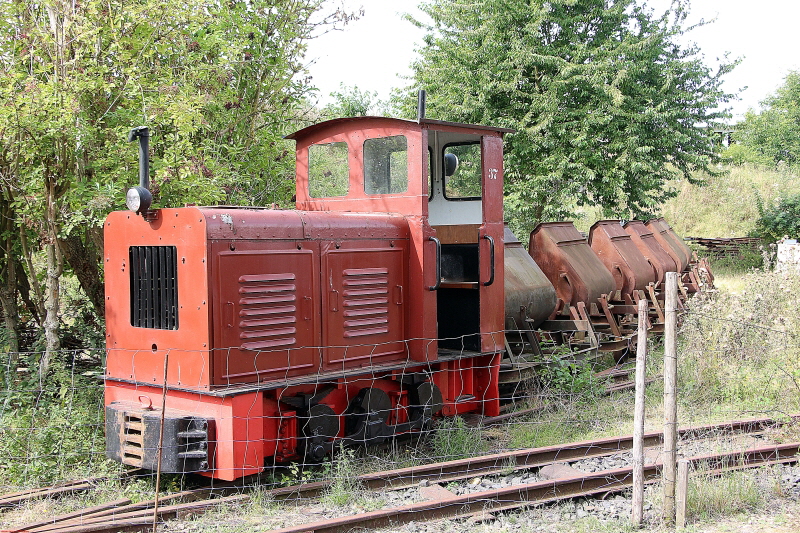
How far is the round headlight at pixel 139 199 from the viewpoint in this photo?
5.86 metres

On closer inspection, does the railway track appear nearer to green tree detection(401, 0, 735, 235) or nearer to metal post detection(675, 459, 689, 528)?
metal post detection(675, 459, 689, 528)

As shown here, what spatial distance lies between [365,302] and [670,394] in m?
2.98

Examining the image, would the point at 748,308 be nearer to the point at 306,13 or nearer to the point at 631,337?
the point at 631,337

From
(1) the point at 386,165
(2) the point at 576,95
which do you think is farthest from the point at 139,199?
(2) the point at 576,95

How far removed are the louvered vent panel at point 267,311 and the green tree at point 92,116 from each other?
6.76 feet

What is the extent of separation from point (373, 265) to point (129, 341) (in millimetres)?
2273

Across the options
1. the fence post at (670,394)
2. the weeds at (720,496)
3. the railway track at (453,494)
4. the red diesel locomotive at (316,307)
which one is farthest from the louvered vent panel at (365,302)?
the weeds at (720,496)

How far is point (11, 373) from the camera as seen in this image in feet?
25.8

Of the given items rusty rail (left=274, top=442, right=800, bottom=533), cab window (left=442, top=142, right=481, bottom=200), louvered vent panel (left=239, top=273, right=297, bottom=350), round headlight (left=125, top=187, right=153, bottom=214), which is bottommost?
rusty rail (left=274, top=442, right=800, bottom=533)

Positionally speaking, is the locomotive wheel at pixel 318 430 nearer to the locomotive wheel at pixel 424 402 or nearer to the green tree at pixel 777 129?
the locomotive wheel at pixel 424 402

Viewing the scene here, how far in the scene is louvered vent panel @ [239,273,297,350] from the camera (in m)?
6.04

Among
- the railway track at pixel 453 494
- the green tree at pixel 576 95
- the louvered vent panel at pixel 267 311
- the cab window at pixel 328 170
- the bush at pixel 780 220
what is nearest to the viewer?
the railway track at pixel 453 494

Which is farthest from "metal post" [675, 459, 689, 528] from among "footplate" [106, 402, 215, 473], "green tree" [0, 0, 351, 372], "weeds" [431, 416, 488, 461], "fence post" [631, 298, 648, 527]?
"green tree" [0, 0, 351, 372]

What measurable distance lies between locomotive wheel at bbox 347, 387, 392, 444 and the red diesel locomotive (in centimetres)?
2
